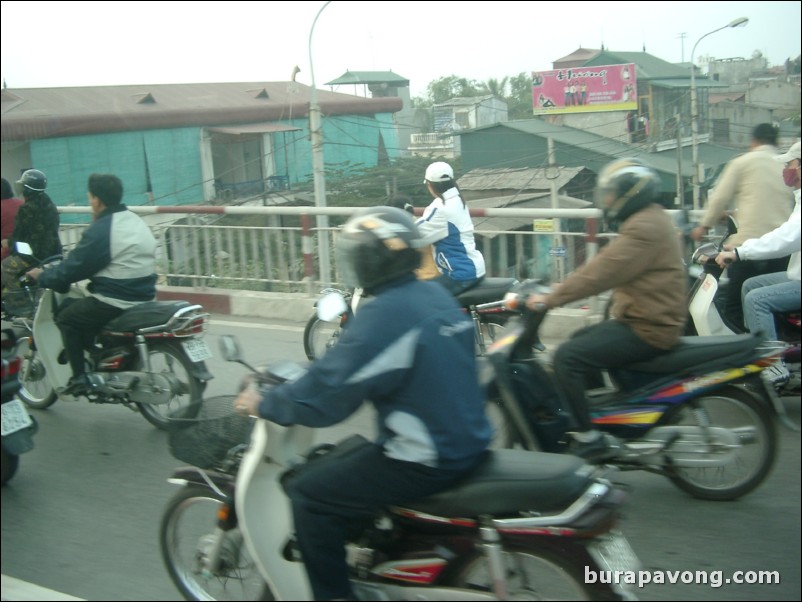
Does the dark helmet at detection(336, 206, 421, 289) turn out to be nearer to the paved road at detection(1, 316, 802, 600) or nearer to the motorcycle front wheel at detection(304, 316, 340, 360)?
the paved road at detection(1, 316, 802, 600)

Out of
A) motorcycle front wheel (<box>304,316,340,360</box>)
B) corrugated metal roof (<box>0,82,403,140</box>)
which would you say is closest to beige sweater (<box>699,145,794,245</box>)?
corrugated metal roof (<box>0,82,403,140</box>)

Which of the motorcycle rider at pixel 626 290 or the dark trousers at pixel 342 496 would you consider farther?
the motorcycle rider at pixel 626 290

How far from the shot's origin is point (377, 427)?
2.93m

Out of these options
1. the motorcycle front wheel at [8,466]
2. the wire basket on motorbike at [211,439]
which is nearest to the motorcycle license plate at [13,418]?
the motorcycle front wheel at [8,466]

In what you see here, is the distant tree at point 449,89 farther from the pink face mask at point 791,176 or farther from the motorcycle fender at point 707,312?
the pink face mask at point 791,176

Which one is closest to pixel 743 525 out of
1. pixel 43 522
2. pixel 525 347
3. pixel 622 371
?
pixel 622 371

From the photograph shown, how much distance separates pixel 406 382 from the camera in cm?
278

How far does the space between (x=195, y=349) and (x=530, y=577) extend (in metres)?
3.37

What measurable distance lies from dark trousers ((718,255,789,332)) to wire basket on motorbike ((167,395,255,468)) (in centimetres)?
369

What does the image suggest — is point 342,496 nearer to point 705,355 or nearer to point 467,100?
point 705,355

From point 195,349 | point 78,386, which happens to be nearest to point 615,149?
point 195,349

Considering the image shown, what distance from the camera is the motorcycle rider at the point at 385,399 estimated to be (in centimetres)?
277

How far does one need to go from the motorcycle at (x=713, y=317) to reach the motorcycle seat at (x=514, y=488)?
2808mm

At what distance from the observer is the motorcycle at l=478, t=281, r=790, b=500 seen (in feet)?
13.6
